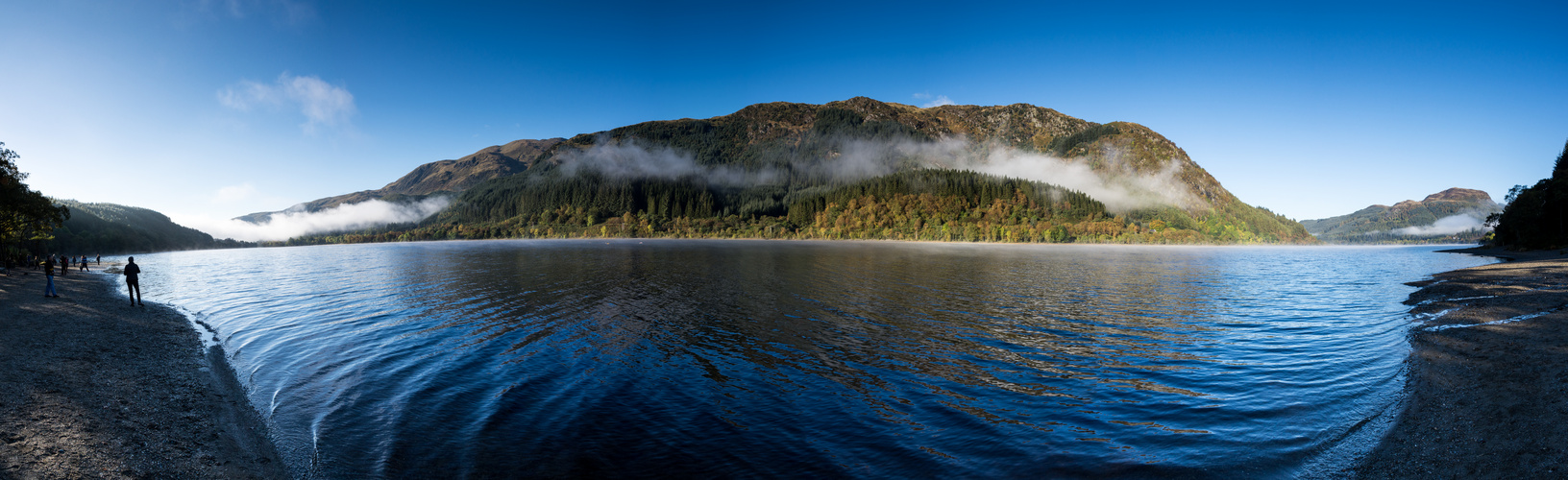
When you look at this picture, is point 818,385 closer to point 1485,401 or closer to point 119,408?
point 1485,401

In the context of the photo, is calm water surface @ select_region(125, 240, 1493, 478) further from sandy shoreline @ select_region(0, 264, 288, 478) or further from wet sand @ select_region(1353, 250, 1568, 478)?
sandy shoreline @ select_region(0, 264, 288, 478)

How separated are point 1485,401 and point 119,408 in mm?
32227

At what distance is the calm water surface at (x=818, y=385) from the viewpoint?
11.4 m

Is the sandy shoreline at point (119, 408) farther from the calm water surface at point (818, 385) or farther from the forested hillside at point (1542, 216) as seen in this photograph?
the forested hillside at point (1542, 216)

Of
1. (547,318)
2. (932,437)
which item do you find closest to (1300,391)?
(932,437)

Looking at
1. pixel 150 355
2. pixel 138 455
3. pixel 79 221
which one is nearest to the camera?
pixel 138 455

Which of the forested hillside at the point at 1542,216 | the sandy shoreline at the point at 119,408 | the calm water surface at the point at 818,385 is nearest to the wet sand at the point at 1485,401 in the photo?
the calm water surface at the point at 818,385

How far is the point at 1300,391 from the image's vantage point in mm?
15383

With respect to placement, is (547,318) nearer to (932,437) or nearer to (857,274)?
(932,437)

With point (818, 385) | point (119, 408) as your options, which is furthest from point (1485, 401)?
point (119, 408)

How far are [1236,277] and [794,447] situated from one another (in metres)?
67.0

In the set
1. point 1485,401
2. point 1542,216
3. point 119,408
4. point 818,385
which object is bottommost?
point 818,385

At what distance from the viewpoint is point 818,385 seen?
664 inches

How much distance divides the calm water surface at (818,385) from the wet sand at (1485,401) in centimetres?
76
